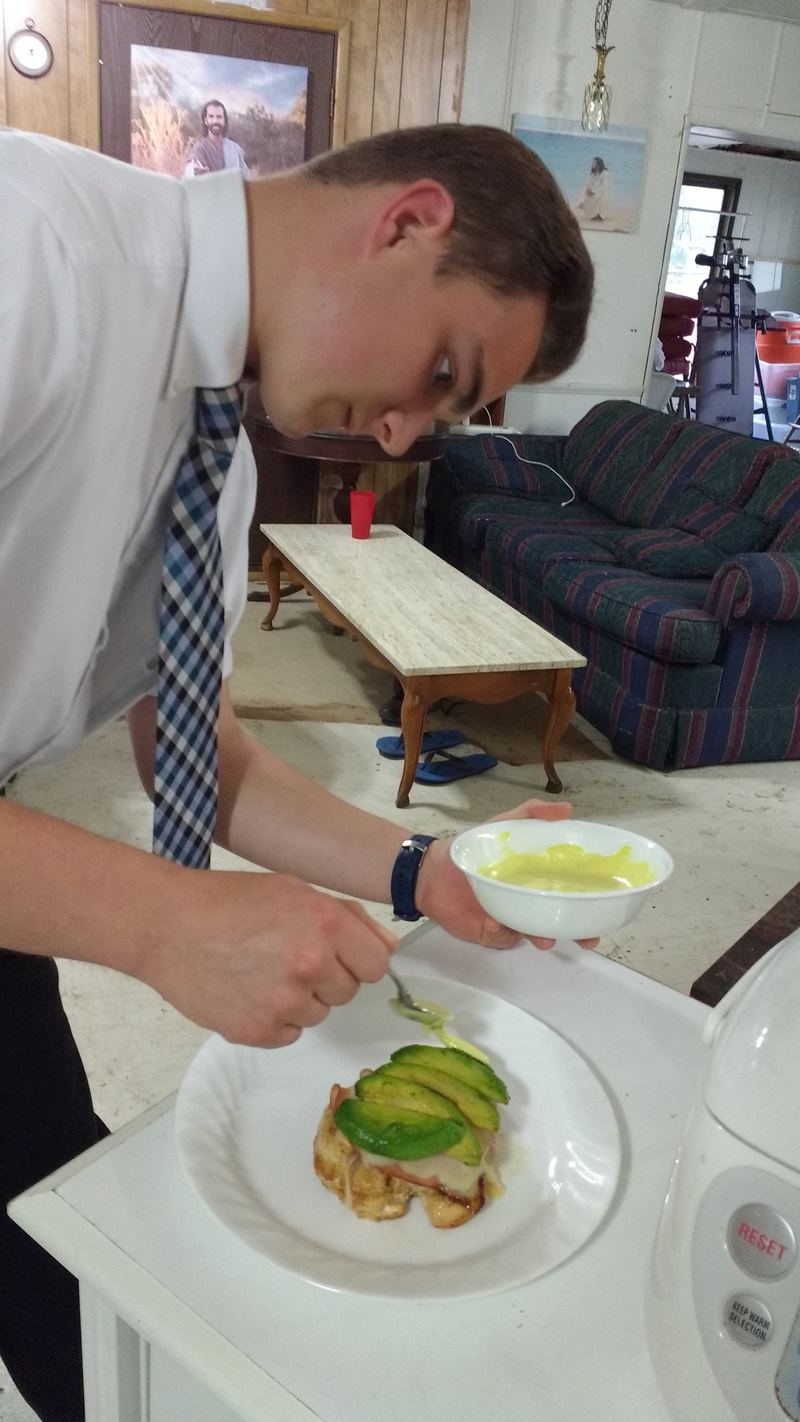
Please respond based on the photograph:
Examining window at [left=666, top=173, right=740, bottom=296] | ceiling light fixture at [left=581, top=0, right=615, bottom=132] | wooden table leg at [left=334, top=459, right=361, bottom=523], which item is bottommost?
wooden table leg at [left=334, top=459, right=361, bottom=523]

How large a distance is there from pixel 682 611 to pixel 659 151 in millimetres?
3054

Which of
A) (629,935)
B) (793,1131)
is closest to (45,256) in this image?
(793,1131)

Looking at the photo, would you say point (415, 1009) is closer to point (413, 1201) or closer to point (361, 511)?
point (413, 1201)

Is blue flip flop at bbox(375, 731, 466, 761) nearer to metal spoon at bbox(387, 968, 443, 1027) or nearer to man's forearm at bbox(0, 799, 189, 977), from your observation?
metal spoon at bbox(387, 968, 443, 1027)

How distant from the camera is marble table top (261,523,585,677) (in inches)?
115

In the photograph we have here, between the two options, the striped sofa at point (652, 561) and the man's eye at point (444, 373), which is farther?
the striped sofa at point (652, 561)

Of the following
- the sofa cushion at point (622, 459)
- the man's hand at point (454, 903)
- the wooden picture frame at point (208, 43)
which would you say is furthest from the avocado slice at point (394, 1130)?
the wooden picture frame at point (208, 43)

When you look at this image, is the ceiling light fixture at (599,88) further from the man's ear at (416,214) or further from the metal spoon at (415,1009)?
the metal spoon at (415,1009)

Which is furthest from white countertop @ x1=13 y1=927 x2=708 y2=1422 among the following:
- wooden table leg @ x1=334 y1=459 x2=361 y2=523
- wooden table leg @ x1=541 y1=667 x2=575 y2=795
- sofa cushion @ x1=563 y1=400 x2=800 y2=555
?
wooden table leg @ x1=334 y1=459 x2=361 y2=523

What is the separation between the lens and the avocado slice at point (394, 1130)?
710mm

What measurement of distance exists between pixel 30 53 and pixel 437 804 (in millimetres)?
3402

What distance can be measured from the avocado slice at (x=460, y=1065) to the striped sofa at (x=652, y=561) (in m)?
2.61

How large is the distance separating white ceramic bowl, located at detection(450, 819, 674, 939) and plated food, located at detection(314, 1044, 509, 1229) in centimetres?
13

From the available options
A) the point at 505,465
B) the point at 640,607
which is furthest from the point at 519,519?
the point at 640,607
